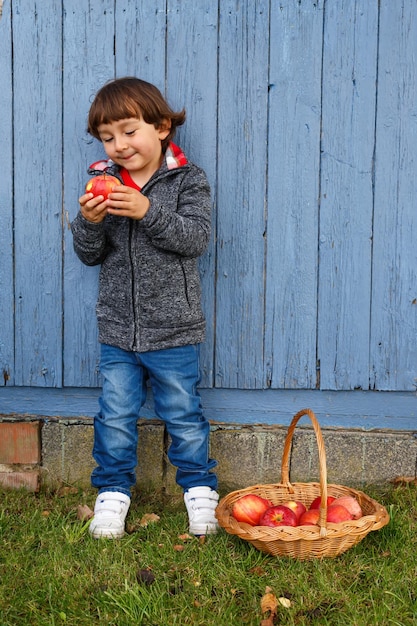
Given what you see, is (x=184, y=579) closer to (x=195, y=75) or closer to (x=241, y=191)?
(x=241, y=191)

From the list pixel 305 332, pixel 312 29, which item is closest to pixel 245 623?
pixel 305 332

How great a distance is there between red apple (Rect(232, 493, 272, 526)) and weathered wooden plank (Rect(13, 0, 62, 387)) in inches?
40.2

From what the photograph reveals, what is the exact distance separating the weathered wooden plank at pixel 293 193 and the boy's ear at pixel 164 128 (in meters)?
0.43

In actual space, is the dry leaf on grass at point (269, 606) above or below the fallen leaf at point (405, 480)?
below

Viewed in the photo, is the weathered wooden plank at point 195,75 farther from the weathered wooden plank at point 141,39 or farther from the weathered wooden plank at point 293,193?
the weathered wooden plank at point 293,193

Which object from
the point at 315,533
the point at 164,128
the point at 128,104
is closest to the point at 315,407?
the point at 315,533

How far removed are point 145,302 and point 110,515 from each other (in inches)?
32.0

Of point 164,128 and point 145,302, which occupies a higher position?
point 164,128

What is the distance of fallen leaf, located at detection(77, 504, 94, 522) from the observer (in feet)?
9.52

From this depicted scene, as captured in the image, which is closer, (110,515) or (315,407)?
(110,515)

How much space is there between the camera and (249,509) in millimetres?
2619

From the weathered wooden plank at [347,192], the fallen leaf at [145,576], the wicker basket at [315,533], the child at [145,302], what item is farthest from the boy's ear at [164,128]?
the fallen leaf at [145,576]

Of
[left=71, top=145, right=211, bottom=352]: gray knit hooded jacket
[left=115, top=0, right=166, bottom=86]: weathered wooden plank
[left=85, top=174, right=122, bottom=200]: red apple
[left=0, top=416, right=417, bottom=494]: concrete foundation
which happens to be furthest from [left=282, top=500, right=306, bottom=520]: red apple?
[left=115, top=0, right=166, bottom=86]: weathered wooden plank

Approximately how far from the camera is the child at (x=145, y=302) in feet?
9.03
